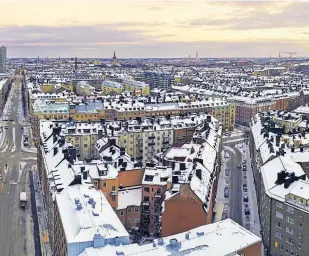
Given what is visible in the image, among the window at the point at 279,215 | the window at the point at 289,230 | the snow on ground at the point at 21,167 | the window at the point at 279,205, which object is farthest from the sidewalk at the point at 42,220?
the window at the point at 289,230

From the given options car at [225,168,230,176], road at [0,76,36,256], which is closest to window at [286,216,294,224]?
road at [0,76,36,256]

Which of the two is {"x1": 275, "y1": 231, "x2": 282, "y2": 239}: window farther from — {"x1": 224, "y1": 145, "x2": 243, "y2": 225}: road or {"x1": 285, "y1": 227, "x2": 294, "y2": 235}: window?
{"x1": 224, "y1": 145, "x2": 243, "y2": 225}: road

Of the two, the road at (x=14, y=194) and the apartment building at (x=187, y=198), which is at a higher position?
the apartment building at (x=187, y=198)

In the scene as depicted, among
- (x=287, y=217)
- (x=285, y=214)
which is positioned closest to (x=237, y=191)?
(x=285, y=214)

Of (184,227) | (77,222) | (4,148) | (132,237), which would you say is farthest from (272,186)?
(4,148)

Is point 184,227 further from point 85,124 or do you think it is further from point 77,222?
point 85,124

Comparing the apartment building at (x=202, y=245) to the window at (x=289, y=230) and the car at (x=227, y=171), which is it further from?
the car at (x=227, y=171)
